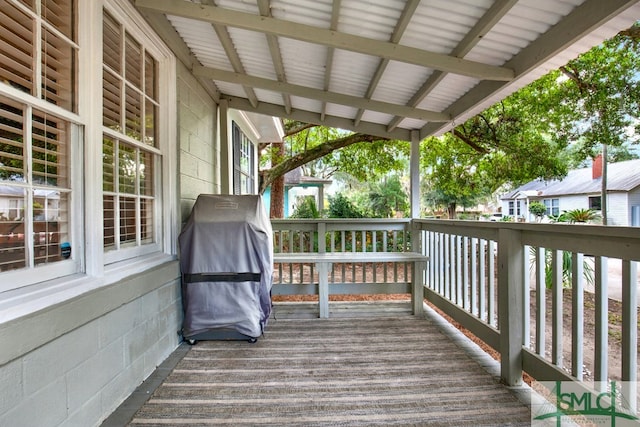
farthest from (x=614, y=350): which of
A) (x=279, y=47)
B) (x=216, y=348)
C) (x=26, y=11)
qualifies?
(x=26, y=11)

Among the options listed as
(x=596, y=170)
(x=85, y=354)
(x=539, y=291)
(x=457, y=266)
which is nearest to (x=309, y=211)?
(x=457, y=266)

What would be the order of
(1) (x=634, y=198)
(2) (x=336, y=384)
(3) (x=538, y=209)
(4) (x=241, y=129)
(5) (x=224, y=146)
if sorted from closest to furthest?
1. (2) (x=336, y=384)
2. (5) (x=224, y=146)
3. (4) (x=241, y=129)
4. (1) (x=634, y=198)
5. (3) (x=538, y=209)

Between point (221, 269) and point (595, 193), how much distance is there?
20.4 m

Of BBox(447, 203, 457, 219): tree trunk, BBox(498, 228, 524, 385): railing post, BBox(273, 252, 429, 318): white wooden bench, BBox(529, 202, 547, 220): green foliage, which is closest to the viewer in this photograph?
BBox(498, 228, 524, 385): railing post

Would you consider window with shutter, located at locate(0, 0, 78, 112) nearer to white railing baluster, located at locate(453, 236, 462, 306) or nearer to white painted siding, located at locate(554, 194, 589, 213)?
white railing baluster, located at locate(453, 236, 462, 306)

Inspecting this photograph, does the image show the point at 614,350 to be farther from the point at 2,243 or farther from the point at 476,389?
the point at 2,243

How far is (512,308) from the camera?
2.17 metres

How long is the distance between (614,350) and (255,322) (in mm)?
3556

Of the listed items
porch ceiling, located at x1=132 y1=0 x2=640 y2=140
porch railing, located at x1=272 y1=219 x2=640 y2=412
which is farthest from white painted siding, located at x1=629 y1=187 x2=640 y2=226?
porch ceiling, located at x1=132 y1=0 x2=640 y2=140

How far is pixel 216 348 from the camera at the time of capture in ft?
8.98

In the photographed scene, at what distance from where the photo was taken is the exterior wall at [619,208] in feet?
51.0

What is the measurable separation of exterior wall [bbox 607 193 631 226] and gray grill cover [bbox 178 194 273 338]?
19184 mm

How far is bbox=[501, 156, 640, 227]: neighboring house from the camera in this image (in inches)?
606

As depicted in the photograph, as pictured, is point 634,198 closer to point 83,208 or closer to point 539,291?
point 539,291
